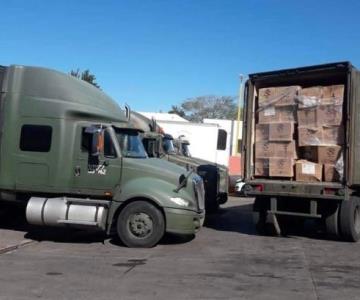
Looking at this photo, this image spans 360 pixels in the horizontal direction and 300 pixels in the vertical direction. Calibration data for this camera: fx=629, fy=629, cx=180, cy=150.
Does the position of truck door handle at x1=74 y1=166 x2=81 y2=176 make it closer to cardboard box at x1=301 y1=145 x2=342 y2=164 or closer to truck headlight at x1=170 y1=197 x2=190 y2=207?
truck headlight at x1=170 y1=197 x2=190 y2=207

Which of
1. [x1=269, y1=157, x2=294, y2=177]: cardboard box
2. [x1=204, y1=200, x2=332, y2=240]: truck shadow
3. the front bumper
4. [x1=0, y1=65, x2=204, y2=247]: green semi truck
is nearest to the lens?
the front bumper

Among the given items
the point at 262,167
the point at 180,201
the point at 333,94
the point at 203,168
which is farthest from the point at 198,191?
the point at 203,168

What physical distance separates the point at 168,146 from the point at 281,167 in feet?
18.2

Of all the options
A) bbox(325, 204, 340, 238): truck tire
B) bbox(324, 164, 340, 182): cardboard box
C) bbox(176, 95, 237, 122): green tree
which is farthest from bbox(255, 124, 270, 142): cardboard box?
bbox(176, 95, 237, 122): green tree

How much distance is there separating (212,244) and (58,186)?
3263mm

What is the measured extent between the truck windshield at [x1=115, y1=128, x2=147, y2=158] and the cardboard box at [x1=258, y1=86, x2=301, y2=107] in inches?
121

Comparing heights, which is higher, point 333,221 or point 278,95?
point 278,95

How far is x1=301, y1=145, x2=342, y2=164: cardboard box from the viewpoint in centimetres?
1306

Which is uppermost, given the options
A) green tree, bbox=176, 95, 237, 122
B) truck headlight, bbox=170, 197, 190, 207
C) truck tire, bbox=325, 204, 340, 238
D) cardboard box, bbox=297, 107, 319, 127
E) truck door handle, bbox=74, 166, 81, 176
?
green tree, bbox=176, 95, 237, 122

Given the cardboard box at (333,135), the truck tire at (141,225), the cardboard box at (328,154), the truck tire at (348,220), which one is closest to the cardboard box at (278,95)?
the cardboard box at (333,135)

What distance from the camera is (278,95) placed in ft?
45.6

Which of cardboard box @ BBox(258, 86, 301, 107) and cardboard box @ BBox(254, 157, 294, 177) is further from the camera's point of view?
cardboard box @ BBox(258, 86, 301, 107)

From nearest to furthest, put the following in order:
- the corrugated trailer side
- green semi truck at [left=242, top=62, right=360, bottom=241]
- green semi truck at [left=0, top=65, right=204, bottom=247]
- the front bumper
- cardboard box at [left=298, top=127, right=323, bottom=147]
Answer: the front bumper, green semi truck at [left=0, top=65, right=204, bottom=247], the corrugated trailer side, green semi truck at [left=242, top=62, right=360, bottom=241], cardboard box at [left=298, top=127, right=323, bottom=147]

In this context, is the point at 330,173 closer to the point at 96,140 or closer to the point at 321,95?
the point at 321,95
